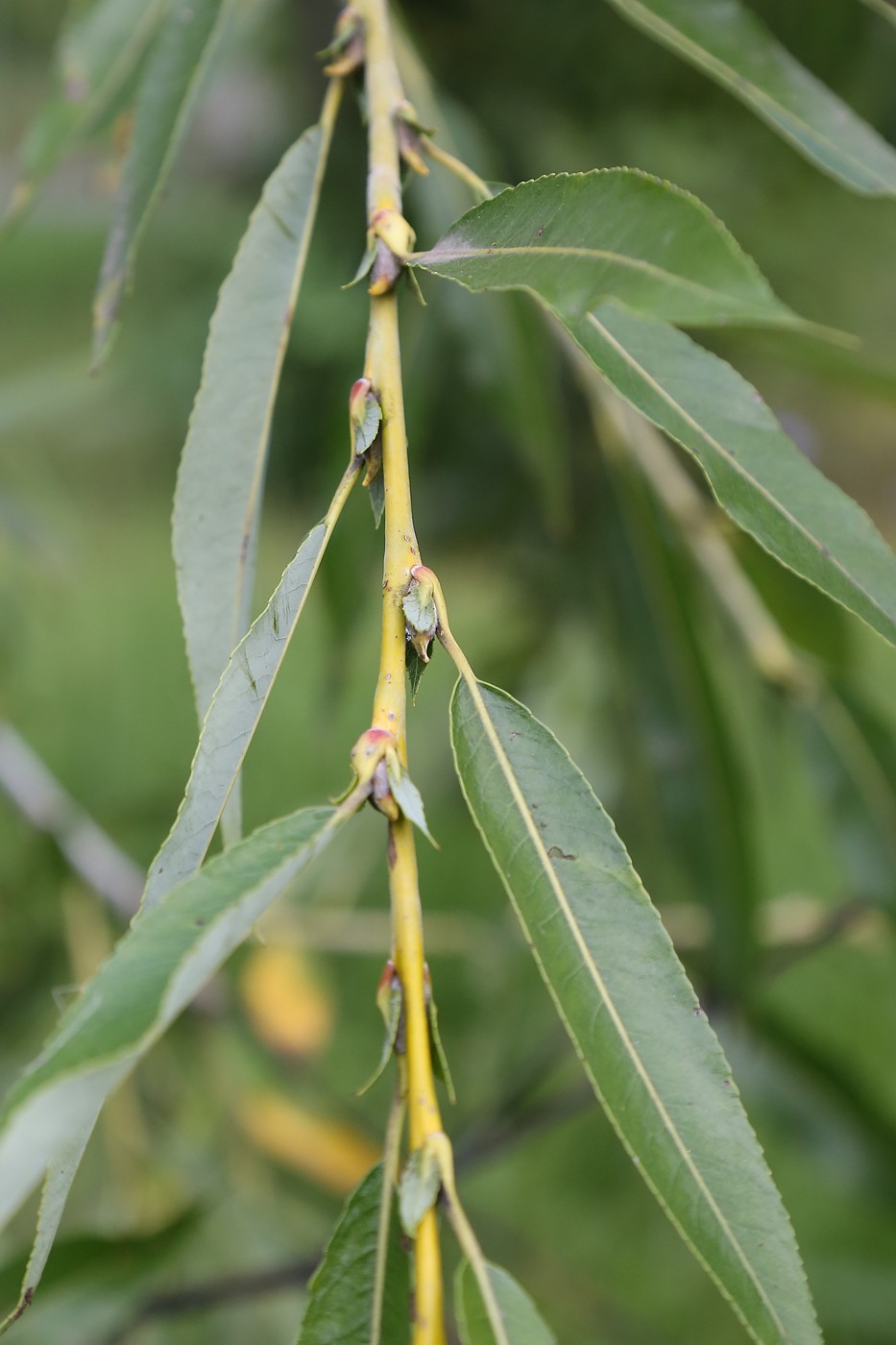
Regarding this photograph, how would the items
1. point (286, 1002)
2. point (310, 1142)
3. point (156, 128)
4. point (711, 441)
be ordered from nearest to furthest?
point (711, 441), point (156, 128), point (310, 1142), point (286, 1002)

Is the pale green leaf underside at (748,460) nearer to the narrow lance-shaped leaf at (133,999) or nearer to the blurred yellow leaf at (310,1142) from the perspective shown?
the narrow lance-shaped leaf at (133,999)

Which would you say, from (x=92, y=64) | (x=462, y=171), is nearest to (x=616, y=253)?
(x=462, y=171)

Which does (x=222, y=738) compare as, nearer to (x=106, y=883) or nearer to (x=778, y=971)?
(x=778, y=971)

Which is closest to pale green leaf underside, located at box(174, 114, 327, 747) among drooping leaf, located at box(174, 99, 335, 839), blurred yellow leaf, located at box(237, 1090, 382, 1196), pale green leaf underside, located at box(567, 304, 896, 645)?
drooping leaf, located at box(174, 99, 335, 839)

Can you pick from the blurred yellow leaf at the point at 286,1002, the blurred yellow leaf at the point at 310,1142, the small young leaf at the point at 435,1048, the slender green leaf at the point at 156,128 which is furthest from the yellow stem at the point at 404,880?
the blurred yellow leaf at the point at 286,1002

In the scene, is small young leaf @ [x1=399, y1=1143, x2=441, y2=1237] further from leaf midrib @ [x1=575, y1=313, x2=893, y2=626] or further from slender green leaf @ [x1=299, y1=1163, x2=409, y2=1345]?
leaf midrib @ [x1=575, y1=313, x2=893, y2=626]

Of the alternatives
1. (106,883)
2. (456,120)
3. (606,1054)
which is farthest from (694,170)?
(606,1054)

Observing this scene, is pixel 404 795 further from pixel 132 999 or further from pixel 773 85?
pixel 773 85
